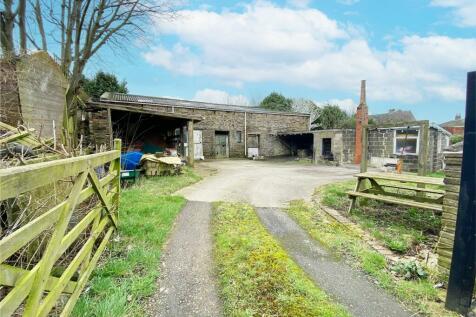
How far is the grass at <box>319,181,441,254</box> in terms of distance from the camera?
169 inches

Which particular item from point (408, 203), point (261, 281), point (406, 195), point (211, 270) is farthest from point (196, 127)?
point (261, 281)

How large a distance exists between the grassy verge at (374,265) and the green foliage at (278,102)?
27300 mm

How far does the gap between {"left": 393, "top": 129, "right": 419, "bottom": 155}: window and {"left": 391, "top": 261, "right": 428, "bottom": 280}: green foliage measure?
1296cm

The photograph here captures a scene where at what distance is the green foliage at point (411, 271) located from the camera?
128 inches

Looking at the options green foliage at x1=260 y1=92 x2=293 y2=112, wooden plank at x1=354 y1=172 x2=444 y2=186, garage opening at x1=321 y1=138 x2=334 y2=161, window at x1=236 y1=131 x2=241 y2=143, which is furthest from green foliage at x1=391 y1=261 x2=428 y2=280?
green foliage at x1=260 y1=92 x2=293 y2=112

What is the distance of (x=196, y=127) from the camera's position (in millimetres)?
18141

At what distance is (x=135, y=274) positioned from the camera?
3.07 meters

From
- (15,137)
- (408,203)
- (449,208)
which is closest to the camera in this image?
(15,137)

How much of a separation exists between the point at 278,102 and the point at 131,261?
1192 inches

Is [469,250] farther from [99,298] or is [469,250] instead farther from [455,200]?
[99,298]

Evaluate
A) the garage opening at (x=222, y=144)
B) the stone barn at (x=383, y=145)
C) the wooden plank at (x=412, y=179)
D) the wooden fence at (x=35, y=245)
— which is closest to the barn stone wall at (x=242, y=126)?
the garage opening at (x=222, y=144)

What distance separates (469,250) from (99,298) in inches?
138

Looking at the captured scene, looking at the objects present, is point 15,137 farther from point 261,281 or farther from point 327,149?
point 327,149

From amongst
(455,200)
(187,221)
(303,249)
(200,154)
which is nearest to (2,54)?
(187,221)
